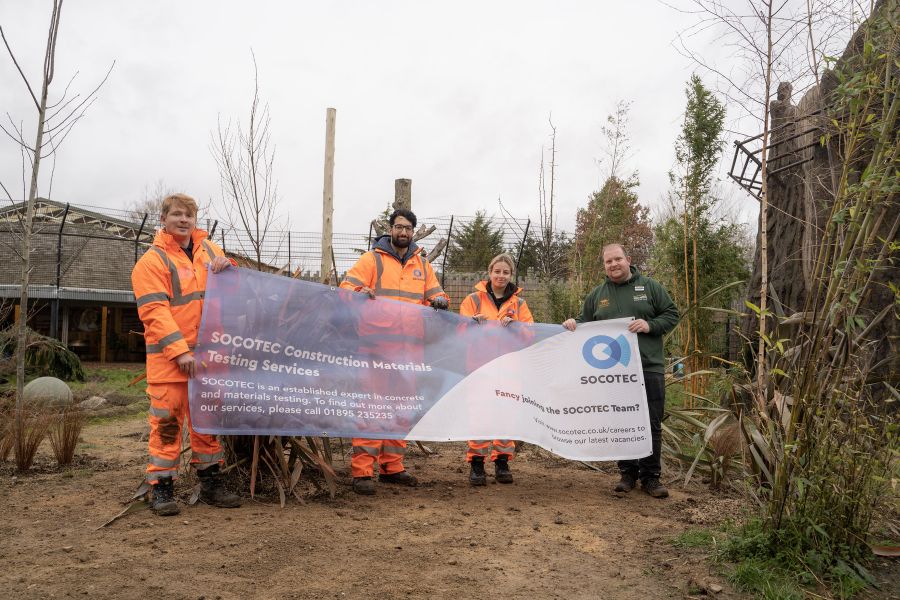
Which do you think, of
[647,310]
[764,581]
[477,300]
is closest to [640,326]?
[647,310]

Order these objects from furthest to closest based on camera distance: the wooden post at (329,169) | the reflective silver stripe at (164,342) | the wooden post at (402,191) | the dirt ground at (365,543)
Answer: the wooden post at (402,191) < the wooden post at (329,169) < the reflective silver stripe at (164,342) < the dirt ground at (365,543)

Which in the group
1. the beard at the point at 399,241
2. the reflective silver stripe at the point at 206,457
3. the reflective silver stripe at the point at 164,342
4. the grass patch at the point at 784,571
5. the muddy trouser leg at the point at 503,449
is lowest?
the grass patch at the point at 784,571

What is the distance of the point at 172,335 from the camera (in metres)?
4.45

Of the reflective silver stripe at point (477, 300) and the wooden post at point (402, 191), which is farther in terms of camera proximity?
the wooden post at point (402, 191)

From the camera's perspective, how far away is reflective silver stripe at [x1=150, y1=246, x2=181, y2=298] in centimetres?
459

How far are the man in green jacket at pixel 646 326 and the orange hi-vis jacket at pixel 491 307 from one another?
0.43 meters

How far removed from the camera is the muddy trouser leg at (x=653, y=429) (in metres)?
5.48

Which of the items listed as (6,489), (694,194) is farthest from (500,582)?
(694,194)

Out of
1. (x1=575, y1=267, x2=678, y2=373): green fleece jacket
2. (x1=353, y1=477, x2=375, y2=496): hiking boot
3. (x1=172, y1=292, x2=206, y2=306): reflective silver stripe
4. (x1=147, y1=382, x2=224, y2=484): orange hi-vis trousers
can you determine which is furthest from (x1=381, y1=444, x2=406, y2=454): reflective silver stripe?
(x1=575, y1=267, x2=678, y2=373): green fleece jacket

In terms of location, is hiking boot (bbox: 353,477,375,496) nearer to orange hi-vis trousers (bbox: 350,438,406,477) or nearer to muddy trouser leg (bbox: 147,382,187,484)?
orange hi-vis trousers (bbox: 350,438,406,477)

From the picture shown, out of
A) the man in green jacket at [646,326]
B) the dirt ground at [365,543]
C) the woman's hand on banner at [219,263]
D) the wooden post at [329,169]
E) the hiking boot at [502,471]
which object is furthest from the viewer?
the wooden post at [329,169]

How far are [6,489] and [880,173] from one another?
6.00 meters

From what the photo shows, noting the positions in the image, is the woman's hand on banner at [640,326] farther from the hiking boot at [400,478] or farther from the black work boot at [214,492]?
the black work boot at [214,492]

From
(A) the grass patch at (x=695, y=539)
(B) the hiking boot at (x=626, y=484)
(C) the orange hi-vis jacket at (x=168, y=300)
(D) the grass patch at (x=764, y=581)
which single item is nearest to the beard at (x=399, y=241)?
(C) the orange hi-vis jacket at (x=168, y=300)
